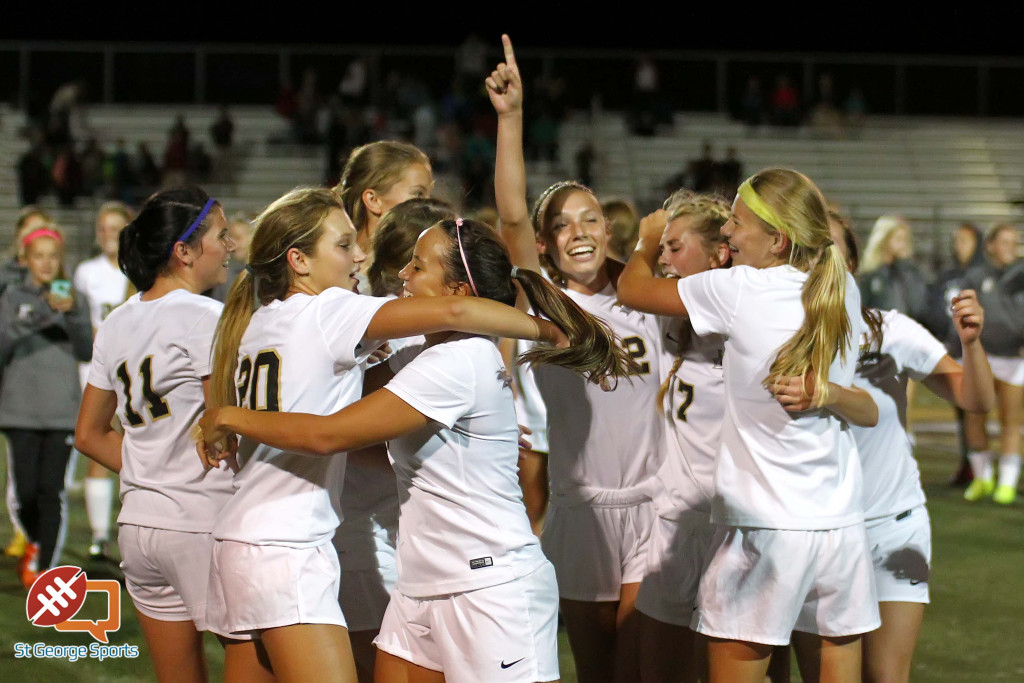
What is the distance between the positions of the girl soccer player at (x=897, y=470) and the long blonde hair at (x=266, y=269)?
6.02 ft

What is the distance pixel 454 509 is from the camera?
2.88m

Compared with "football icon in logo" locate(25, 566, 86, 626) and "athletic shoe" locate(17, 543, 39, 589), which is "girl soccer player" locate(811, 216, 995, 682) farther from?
"athletic shoe" locate(17, 543, 39, 589)

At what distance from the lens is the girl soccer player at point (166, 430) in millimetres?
3387

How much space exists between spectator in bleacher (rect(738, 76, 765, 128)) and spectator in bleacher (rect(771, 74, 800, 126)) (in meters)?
0.25

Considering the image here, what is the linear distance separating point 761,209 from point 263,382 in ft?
4.89

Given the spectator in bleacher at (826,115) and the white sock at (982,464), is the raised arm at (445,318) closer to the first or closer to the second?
the white sock at (982,464)

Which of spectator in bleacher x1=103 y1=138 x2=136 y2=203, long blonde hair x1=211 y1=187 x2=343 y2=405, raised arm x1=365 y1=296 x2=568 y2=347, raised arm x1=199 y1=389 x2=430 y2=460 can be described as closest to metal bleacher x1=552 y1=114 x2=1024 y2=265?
spectator in bleacher x1=103 y1=138 x2=136 y2=203

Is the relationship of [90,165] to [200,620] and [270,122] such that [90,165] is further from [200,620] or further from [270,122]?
[200,620]

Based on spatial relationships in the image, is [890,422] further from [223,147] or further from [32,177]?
[223,147]

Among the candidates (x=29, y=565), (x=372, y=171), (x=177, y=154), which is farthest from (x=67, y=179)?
(x=372, y=171)

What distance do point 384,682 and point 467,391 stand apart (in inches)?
30.5

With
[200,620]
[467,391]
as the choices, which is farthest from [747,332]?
[200,620]

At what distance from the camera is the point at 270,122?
21.1 m

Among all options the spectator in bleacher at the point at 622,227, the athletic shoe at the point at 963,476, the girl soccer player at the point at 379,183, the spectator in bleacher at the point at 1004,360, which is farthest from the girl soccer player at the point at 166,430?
the athletic shoe at the point at 963,476
